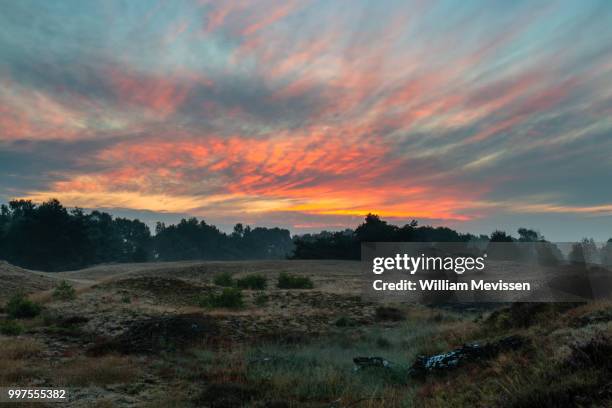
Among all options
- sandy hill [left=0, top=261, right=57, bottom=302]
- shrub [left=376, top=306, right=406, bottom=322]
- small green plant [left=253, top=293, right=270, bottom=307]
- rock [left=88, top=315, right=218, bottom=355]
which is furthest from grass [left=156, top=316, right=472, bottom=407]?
sandy hill [left=0, top=261, right=57, bottom=302]

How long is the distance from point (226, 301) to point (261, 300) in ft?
9.44

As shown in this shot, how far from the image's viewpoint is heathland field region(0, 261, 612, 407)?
7914mm

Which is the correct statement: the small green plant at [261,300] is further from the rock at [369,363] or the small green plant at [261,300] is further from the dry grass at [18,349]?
the rock at [369,363]

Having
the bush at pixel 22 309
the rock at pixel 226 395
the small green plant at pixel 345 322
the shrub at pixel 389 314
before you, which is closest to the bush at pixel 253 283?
the shrub at pixel 389 314

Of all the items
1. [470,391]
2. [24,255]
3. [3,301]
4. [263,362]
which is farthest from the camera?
[24,255]

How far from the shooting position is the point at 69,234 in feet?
296

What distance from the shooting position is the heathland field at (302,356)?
312 inches

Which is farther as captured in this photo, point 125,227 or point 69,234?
point 125,227

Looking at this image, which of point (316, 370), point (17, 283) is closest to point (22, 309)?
point (17, 283)

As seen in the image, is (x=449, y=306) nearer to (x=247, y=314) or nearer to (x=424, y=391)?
(x=247, y=314)

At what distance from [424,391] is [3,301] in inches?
1116

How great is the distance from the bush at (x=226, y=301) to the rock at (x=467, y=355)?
1778 cm

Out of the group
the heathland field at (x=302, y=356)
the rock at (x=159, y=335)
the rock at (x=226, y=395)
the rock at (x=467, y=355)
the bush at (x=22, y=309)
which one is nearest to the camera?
→ the heathland field at (x=302, y=356)

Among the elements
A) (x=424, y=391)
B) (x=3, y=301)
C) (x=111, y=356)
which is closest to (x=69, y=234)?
(x=3, y=301)
